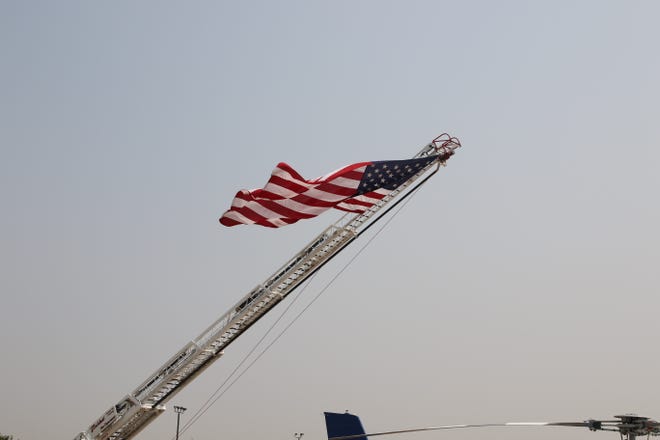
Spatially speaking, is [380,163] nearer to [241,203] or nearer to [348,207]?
[348,207]

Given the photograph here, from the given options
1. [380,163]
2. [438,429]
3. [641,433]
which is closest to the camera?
[641,433]

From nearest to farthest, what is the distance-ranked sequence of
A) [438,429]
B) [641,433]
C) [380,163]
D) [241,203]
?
[641,433]
[438,429]
[241,203]
[380,163]

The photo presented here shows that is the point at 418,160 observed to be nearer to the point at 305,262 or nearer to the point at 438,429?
the point at 305,262

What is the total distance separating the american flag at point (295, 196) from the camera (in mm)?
33656

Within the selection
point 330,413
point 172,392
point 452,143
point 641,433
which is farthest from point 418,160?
point 641,433

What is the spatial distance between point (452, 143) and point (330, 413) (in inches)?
541

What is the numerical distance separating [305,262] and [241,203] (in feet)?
13.0

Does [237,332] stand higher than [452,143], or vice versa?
[452,143]

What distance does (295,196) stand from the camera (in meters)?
34.1

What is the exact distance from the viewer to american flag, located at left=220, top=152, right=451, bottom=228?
33.7m

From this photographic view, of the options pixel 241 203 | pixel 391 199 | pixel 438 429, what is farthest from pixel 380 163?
pixel 438 429

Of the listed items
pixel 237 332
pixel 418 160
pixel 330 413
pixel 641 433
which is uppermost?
pixel 418 160

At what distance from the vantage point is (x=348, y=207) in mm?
35562

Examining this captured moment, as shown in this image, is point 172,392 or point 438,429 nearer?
point 438,429
